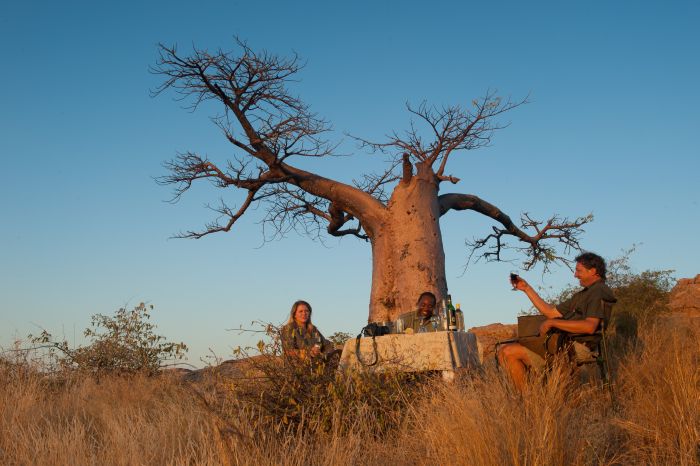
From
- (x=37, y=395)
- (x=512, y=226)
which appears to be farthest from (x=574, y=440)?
(x=512, y=226)

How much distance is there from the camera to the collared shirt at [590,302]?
5.28m

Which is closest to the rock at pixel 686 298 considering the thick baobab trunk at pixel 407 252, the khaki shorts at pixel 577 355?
the thick baobab trunk at pixel 407 252

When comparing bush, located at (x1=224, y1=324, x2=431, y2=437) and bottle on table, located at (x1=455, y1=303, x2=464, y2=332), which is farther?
bottle on table, located at (x1=455, y1=303, x2=464, y2=332)

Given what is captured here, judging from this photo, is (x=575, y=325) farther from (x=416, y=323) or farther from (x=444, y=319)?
(x=416, y=323)

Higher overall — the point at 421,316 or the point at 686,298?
the point at 686,298

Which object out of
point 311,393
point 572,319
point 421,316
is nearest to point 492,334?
point 421,316

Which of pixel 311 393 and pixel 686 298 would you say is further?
pixel 686 298

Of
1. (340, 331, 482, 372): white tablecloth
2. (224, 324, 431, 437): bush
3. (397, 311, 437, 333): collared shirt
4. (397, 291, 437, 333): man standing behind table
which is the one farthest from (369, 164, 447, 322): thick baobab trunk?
(224, 324, 431, 437): bush

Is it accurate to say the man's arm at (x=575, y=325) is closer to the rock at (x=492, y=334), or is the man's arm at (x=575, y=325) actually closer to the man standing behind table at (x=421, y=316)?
the man standing behind table at (x=421, y=316)

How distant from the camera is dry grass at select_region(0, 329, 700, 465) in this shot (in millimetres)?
3285

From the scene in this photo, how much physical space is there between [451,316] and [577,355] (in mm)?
941

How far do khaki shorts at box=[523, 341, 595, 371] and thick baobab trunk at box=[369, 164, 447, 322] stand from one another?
4239mm

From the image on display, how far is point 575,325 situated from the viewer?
17.1 feet

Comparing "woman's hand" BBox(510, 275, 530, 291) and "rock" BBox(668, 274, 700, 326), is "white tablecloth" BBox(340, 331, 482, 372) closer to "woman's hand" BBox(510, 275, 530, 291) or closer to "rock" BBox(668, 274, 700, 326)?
"woman's hand" BBox(510, 275, 530, 291)
